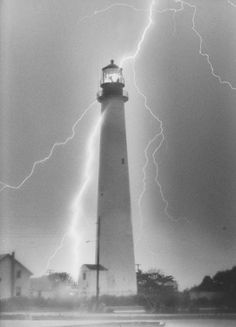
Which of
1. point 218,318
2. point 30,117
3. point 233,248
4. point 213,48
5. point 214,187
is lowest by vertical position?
point 218,318

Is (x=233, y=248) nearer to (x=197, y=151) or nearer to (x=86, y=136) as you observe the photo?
(x=197, y=151)

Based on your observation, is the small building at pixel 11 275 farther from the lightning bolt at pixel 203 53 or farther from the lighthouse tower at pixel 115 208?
the lightning bolt at pixel 203 53

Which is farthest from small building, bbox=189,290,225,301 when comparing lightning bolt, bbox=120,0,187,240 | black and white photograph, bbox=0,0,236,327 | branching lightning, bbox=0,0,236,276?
branching lightning, bbox=0,0,236,276

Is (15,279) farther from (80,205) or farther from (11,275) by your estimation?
(80,205)

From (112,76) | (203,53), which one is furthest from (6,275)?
(203,53)

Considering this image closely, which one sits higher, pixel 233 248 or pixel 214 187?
pixel 214 187

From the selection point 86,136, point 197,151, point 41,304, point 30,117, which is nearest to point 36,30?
point 30,117
